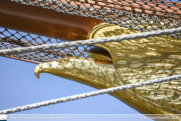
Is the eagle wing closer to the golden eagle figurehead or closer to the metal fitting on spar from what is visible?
the golden eagle figurehead

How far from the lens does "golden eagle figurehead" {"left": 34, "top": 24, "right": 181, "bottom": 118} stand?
0.56 m

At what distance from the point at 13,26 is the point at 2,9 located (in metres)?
0.05

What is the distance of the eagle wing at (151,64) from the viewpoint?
22.3 inches

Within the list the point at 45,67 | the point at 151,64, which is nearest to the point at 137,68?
the point at 151,64

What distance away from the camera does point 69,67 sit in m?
0.61

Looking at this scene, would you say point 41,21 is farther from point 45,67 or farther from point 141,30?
point 141,30

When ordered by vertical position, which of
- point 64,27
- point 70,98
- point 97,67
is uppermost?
point 64,27

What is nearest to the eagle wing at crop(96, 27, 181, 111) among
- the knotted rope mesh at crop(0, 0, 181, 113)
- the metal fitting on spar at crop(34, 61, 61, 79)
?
the knotted rope mesh at crop(0, 0, 181, 113)

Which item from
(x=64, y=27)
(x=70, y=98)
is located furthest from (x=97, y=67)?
(x=70, y=98)

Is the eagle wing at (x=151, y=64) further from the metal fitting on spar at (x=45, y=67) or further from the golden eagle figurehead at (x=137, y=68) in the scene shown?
the metal fitting on spar at (x=45, y=67)

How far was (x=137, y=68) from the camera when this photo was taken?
582mm

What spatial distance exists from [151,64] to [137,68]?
0.04 meters

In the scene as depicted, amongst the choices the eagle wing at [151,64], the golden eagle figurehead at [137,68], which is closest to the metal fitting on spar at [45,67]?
the golden eagle figurehead at [137,68]

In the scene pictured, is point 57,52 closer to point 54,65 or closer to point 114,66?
point 54,65
